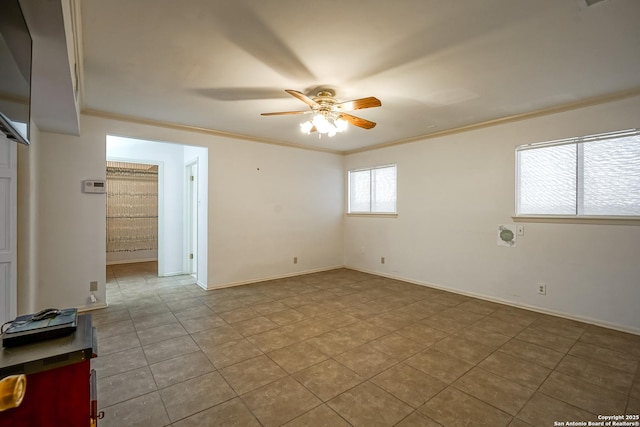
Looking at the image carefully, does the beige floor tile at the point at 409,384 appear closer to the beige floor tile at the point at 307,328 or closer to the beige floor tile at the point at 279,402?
the beige floor tile at the point at 279,402

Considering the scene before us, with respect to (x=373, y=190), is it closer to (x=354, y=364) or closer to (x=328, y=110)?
(x=328, y=110)

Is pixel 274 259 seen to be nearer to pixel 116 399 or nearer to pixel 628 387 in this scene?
pixel 116 399

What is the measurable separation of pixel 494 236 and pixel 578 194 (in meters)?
0.99

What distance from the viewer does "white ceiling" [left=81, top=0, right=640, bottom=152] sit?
69.2 inches

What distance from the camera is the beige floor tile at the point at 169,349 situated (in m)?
2.43

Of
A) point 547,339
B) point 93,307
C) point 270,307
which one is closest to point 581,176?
point 547,339

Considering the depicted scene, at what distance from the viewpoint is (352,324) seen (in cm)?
312

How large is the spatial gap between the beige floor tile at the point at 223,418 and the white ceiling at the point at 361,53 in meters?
2.42

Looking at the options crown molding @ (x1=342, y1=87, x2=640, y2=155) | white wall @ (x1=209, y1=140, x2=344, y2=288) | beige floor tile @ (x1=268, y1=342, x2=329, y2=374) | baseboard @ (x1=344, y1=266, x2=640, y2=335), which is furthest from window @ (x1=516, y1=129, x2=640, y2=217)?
white wall @ (x1=209, y1=140, x2=344, y2=288)

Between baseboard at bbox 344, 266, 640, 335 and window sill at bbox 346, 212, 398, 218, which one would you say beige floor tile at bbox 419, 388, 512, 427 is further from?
window sill at bbox 346, 212, 398, 218

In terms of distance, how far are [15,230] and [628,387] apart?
4929mm

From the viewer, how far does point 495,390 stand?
2.00 metres

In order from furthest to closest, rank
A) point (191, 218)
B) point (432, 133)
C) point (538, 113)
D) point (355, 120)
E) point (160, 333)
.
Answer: point (191, 218), point (432, 133), point (538, 113), point (355, 120), point (160, 333)

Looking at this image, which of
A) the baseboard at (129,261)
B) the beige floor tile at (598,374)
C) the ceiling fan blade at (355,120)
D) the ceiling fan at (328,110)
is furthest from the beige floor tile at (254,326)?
the baseboard at (129,261)
